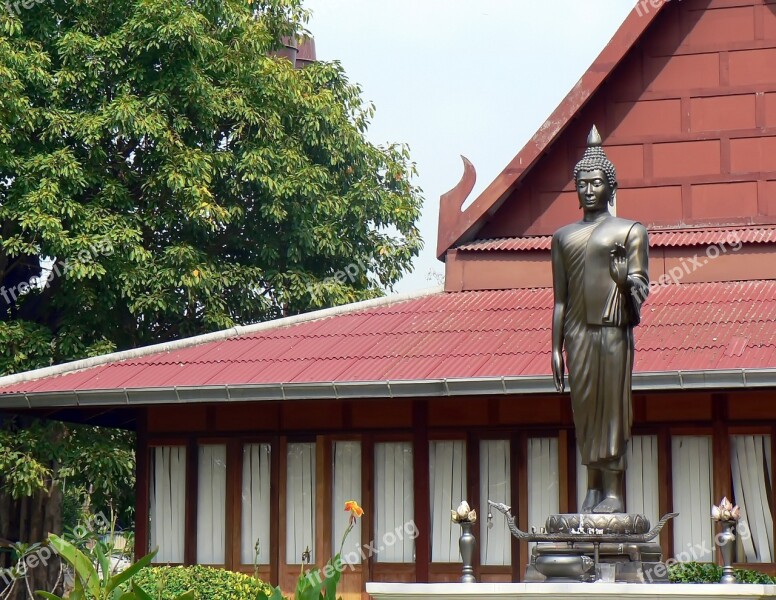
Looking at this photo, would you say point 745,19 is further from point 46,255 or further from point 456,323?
point 46,255

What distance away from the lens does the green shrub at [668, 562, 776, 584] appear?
12.9 meters

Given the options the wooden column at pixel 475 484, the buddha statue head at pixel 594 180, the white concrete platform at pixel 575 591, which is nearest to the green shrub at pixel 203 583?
the wooden column at pixel 475 484

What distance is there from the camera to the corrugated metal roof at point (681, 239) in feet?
52.4

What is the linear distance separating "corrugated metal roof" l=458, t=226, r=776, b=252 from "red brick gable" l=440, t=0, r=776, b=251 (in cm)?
15

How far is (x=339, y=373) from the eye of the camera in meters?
14.4

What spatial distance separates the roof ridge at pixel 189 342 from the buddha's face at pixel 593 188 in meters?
7.03

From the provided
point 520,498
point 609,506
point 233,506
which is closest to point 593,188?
point 609,506

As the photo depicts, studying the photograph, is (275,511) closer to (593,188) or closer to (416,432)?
(416,432)

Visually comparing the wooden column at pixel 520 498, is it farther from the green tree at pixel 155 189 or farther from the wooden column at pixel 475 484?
the green tree at pixel 155 189

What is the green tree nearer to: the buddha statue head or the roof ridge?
the roof ridge

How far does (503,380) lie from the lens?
1345cm

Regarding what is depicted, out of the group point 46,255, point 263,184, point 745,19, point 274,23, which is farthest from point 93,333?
point 745,19

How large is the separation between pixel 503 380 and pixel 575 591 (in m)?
4.77

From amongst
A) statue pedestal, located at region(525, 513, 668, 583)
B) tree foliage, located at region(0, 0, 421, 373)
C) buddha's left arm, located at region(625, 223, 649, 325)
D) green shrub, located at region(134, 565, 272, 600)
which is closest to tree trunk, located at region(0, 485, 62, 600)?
tree foliage, located at region(0, 0, 421, 373)
